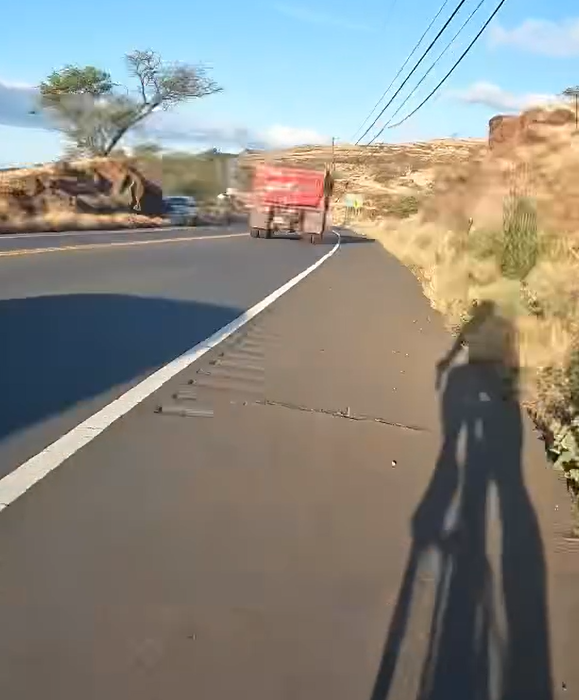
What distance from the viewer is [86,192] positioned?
57.8 metres

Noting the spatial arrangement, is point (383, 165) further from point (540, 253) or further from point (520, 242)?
point (540, 253)

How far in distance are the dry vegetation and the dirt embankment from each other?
15.1 m

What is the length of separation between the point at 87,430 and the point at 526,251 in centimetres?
1234

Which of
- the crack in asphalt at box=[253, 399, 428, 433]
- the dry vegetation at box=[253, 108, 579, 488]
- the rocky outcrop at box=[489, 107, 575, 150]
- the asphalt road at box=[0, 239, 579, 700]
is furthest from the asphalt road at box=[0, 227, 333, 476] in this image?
the rocky outcrop at box=[489, 107, 575, 150]

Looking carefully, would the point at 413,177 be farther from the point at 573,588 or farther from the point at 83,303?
the point at 573,588

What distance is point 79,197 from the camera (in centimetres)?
5625

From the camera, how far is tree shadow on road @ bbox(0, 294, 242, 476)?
859 centimetres

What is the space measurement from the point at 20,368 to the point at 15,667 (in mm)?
6071

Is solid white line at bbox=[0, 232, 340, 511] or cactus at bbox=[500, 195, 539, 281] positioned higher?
cactus at bbox=[500, 195, 539, 281]

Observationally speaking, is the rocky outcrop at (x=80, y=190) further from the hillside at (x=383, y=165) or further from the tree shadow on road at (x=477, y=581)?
the tree shadow on road at (x=477, y=581)

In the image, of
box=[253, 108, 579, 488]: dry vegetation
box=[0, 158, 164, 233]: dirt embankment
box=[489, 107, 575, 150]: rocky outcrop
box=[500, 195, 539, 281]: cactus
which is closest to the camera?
box=[253, 108, 579, 488]: dry vegetation

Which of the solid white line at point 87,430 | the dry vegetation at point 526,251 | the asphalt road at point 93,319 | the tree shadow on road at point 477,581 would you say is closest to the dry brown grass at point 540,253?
the dry vegetation at point 526,251

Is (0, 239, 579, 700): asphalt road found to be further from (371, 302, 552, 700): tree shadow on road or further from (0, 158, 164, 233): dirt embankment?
(0, 158, 164, 233): dirt embankment

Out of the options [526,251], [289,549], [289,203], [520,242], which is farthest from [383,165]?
[289,549]
